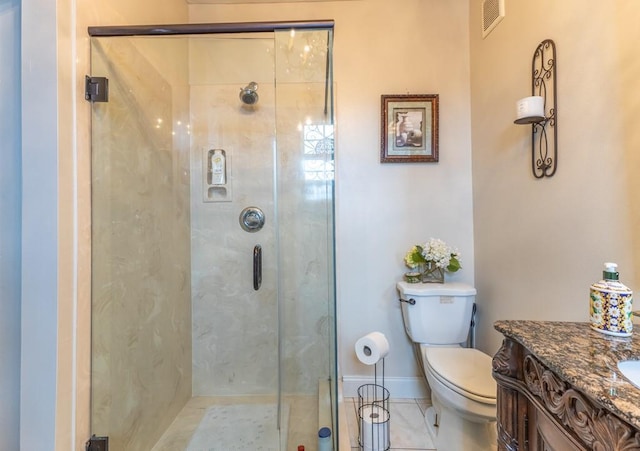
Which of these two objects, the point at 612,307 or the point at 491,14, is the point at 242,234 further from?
the point at 491,14

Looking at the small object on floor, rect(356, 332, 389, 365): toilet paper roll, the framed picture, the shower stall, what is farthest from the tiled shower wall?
the framed picture

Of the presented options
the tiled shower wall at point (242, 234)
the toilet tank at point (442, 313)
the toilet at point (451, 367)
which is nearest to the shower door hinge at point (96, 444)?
the tiled shower wall at point (242, 234)

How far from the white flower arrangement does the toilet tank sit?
0.49 ft

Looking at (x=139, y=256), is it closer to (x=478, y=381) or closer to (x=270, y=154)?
(x=270, y=154)

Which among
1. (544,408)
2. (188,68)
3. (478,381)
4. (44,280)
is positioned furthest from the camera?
(188,68)

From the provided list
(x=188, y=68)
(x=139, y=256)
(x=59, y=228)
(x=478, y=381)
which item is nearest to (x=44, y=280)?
(x=59, y=228)

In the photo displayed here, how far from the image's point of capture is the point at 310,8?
76.9 inches

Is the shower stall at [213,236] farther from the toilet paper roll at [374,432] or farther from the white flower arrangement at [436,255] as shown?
the white flower arrangement at [436,255]

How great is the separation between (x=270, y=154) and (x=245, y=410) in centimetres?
157

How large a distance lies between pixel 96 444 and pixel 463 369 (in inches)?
62.3

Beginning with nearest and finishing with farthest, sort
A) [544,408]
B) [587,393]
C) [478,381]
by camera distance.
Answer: [587,393] < [544,408] < [478,381]

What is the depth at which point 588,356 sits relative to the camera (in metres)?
0.62

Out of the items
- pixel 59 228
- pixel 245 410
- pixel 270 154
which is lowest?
pixel 245 410

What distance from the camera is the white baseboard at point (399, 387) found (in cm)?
190
